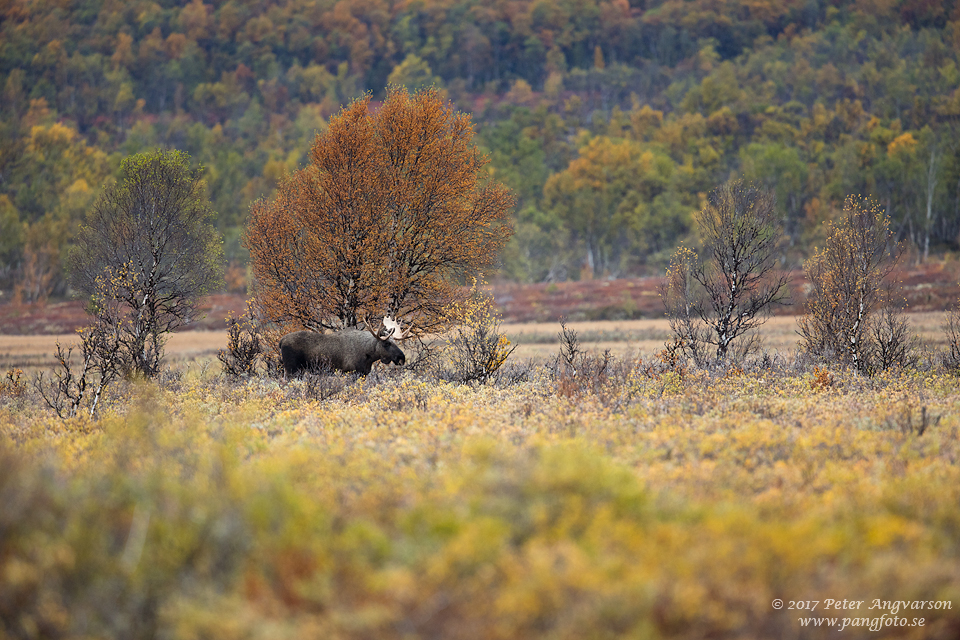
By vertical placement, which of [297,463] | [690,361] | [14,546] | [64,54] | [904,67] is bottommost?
[690,361]

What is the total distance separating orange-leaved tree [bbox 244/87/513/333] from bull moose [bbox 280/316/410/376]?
89.0 inches

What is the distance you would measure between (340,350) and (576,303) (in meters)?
39.7

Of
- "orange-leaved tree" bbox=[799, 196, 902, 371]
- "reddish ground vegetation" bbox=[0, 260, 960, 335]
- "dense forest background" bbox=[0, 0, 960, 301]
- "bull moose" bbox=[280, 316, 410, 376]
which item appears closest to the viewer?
"bull moose" bbox=[280, 316, 410, 376]

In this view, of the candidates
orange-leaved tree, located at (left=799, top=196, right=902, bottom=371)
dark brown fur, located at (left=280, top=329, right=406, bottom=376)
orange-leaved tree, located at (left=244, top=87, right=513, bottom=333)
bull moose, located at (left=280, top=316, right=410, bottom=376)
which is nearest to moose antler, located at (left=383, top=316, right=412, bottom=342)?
bull moose, located at (left=280, top=316, right=410, bottom=376)

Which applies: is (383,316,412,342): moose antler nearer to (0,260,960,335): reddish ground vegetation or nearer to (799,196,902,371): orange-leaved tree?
(799,196,902,371): orange-leaved tree

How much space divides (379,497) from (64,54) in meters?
223

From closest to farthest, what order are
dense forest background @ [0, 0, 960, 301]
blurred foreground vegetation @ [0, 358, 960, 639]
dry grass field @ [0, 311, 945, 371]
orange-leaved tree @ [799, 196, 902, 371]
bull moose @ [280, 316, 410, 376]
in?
1. blurred foreground vegetation @ [0, 358, 960, 639]
2. bull moose @ [280, 316, 410, 376]
3. orange-leaved tree @ [799, 196, 902, 371]
4. dry grass field @ [0, 311, 945, 371]
5. dense forest background @ [0, 0, 960, 301]

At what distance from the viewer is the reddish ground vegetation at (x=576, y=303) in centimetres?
4778

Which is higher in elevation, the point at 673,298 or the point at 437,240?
the point at 437,240

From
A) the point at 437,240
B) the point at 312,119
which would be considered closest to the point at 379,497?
the point at 437,240

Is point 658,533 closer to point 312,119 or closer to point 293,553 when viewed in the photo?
point 293,553

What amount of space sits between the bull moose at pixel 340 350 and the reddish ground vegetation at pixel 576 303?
30211mm

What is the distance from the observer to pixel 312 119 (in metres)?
Answer: 148

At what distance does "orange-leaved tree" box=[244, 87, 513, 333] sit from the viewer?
2097 cm
